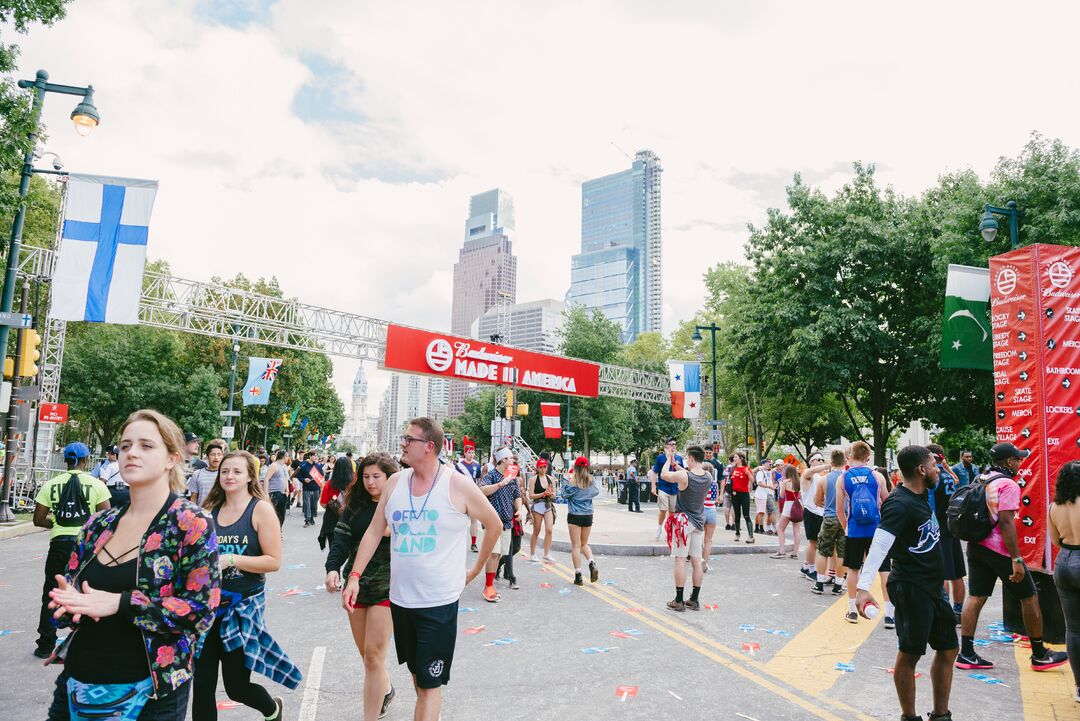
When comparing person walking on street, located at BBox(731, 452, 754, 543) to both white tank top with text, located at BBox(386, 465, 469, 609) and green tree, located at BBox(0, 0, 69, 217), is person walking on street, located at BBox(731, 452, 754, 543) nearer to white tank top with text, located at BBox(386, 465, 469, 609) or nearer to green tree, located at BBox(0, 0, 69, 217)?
white tank top with text, located at BBox(386, 465, 469, 609)

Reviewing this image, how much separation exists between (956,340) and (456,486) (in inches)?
503

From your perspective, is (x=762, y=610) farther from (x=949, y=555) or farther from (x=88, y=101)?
(x=88, y=101)

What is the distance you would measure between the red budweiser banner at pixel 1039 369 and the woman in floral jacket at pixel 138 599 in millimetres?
8988

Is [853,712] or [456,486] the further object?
[853,712]

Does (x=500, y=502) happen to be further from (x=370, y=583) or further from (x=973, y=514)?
(x=973, y=514)

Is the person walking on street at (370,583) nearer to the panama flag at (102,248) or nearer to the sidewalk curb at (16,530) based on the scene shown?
the panama flag at (102,248)

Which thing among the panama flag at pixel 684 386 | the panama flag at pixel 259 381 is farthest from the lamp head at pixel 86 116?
the panama flag at pixel 684 386

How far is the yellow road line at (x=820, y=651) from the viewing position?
5.78 meters

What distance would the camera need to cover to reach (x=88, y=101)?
38.7 feet

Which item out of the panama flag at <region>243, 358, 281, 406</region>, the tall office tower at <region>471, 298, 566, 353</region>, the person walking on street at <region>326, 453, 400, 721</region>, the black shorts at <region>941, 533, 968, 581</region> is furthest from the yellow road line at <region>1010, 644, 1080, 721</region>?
the tall office tower at <region>471, 298, 566, 353</region>

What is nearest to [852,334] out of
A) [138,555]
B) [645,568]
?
[645,568]

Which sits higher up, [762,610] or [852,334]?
[852,334]

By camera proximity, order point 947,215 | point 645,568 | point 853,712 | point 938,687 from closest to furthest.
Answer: point 938,687
point 853,712
point 645,568
point 947,215

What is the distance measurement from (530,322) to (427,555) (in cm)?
17448
